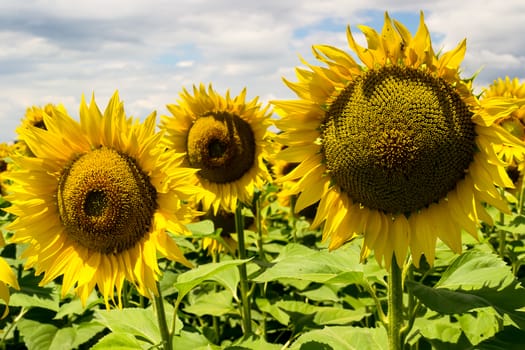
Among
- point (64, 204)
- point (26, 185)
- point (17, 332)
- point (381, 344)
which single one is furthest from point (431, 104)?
point (17, 332)

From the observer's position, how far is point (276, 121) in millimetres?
2684

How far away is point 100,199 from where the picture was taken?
9.28 feet

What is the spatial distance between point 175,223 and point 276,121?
70 cm

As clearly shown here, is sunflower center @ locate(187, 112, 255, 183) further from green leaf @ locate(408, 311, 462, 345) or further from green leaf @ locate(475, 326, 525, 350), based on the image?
green leaf @ locate(475, 326, 525, 350)

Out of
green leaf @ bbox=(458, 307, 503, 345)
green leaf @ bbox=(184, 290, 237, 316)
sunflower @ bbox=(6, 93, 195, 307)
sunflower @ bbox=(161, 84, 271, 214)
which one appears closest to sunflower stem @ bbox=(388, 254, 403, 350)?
green leaf @ bbox=(458, 307, 503, 345)

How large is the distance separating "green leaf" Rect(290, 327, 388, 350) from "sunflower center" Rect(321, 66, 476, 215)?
65cm

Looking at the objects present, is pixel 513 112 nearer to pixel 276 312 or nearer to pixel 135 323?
pixel 276 312

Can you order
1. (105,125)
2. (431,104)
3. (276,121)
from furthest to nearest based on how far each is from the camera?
(105,125)
(276,121)
(431,104)

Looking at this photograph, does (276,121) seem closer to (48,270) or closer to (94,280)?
(94,280)

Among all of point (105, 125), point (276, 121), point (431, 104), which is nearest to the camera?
point (431, 104)

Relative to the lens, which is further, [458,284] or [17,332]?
[17,332]

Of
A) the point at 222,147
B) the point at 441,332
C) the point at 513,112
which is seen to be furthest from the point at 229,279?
the point at 513,112

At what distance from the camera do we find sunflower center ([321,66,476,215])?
231cm

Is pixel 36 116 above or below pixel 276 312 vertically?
above
